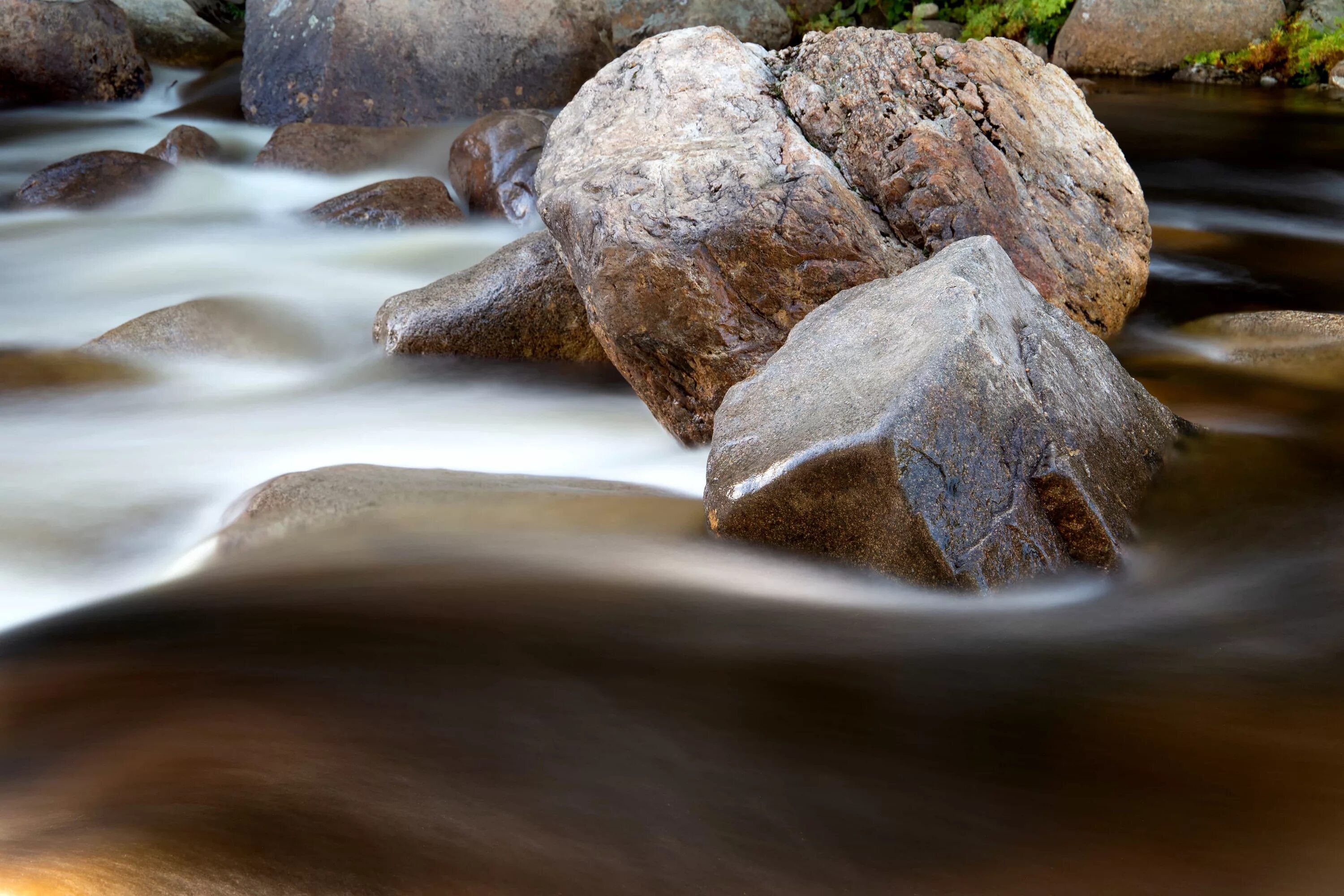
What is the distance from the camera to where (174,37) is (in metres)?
13.3

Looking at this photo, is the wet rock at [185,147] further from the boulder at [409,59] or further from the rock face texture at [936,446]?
the rock face texture at [936,446]

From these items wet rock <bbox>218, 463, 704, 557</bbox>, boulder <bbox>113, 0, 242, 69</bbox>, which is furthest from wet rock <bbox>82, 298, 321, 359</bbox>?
boulder <bbox>113, 0, 242, 69</bbox>

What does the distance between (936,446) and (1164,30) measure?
1466 centimetres

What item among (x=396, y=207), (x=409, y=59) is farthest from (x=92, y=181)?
(x=409, y=59)

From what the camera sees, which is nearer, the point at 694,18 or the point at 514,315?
the point at 514,315

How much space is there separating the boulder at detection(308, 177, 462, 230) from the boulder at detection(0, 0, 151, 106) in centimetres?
536

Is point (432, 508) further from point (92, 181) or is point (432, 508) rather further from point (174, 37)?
point (174, 37)

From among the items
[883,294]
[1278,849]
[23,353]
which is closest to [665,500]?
[883,294]

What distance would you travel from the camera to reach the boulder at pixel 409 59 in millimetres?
9859

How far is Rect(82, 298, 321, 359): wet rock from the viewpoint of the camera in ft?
18.8

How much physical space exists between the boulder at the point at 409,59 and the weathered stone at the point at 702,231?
592cm

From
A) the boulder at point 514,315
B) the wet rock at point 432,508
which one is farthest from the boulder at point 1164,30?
the wet rock at point 432,508

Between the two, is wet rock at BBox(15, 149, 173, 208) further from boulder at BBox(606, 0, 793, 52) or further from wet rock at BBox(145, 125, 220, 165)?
boulder at BBox(606, 0, 793, 52)

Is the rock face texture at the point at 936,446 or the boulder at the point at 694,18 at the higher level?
the boulder at the point at 694,18
